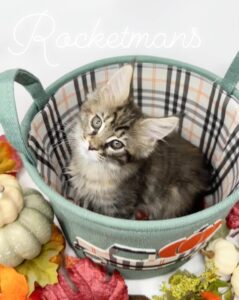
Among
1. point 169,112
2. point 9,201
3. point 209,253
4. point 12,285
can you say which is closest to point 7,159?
point 9,201

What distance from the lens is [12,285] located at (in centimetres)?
121

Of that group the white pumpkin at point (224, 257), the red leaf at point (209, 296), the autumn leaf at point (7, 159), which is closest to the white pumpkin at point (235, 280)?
the white pumpkin at point (224, 257)

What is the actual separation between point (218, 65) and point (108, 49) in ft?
1.27

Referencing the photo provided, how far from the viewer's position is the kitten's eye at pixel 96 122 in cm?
114

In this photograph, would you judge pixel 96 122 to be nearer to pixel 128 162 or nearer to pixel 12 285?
pixel 128 162

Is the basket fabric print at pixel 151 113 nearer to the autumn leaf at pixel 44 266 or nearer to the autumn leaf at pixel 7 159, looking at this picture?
the autumn leaf at pixel 44 266

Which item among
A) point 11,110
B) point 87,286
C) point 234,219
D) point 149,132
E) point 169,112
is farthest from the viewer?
point 169,112

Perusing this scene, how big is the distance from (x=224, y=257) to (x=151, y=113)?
20.8 inches

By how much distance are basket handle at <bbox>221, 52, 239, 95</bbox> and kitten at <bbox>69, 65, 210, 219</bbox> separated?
205mm

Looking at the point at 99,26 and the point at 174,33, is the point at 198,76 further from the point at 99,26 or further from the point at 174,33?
the point at 99,26

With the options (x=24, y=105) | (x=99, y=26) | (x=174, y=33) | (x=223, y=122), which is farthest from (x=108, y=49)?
(x=223, y=122)

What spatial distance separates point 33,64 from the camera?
158cm

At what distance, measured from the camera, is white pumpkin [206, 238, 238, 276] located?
4.13 feet

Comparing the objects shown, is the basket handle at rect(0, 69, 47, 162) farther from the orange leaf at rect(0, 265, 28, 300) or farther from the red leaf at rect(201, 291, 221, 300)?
the red leaf at rect(201, 291, 221, 300)
